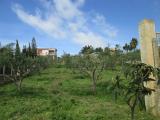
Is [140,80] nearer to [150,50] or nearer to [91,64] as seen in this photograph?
[150,50]

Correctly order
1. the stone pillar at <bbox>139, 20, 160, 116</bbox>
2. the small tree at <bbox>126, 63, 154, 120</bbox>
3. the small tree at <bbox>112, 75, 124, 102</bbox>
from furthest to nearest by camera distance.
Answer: the stone pillar at <bbox>139, 20, 160, 116</bbox>, the small tree at <bbox>112, 75, 124, 102</bbox>, the small tree at <bbox>126, 63, 154, 120</bbox>

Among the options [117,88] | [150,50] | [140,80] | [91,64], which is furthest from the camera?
[91,64]

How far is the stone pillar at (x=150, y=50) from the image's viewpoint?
1574 cm

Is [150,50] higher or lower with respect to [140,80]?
higher

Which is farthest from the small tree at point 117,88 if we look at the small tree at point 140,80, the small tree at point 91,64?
the small tree at point 91,64

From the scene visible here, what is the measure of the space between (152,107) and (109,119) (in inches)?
107

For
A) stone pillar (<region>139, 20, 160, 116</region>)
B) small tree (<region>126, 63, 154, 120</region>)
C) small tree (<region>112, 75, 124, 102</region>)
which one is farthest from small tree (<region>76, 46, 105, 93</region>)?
small tree (<region>126, 63, 154, 120</region>)

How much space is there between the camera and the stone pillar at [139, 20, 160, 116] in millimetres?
15742

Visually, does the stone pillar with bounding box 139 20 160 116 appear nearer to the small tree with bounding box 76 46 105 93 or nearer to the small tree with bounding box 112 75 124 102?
the small tree with bounding box 112 75 124 102

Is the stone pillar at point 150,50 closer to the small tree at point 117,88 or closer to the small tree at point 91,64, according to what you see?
the small tree at point 117,88

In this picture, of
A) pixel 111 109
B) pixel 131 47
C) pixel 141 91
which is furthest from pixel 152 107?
pixel 131 47

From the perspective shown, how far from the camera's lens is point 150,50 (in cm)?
1598

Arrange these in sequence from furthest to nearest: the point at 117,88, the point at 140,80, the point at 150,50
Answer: the point at 150,50, the point at 117,88, the point at 140,80

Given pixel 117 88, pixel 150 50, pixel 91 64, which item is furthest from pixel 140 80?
pixel 91 64
